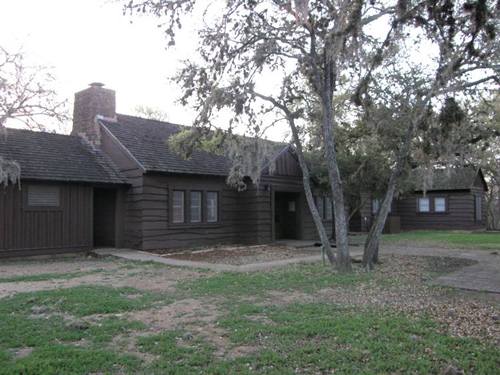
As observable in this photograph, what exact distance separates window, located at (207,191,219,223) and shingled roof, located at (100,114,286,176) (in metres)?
0.94

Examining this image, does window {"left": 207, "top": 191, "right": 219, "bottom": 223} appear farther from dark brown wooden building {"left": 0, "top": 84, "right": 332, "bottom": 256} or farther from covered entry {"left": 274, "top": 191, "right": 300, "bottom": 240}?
covered entry {"left": 274, "top": 191, "right": 300, "bottom": 240}

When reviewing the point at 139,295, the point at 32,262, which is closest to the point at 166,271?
the point at 139,295

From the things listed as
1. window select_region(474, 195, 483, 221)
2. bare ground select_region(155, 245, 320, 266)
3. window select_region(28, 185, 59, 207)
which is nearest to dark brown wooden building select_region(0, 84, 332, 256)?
window select_region(28, 185, 59, 207)

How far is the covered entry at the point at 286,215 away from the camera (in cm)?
2180

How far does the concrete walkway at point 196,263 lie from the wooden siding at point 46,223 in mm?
1004

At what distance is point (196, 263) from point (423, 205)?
2118 cm

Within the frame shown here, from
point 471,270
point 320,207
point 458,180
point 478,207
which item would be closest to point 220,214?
point 320,207

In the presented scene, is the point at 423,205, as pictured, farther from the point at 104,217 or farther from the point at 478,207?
the point at 104,217

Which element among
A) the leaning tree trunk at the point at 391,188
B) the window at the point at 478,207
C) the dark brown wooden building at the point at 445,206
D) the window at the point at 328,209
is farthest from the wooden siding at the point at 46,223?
the window at the point at 478,207

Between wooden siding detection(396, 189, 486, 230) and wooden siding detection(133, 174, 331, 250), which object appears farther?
wooden siding detection(396, 189, 486, 230)

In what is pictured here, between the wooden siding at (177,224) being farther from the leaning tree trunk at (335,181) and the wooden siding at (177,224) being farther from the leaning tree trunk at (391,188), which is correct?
the leaning tree trunk at (391,188)

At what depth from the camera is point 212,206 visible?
1895 centimetres

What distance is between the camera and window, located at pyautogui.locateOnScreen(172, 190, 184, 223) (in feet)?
57.3

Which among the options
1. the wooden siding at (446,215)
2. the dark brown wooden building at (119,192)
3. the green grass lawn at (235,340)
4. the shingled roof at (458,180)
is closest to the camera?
the green grass lawn at (235,340)
